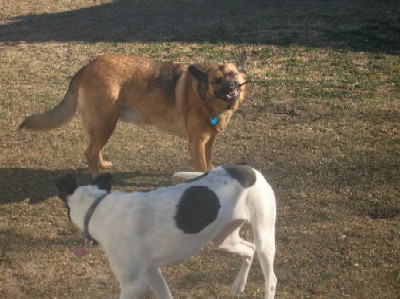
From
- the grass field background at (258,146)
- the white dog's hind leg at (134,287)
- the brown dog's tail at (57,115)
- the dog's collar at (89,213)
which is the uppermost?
the dog's collar at (89,213)

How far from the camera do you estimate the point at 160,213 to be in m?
4.48

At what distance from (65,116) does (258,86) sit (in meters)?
4.19

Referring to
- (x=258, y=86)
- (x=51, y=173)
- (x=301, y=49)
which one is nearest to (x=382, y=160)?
(x=258, y=86)

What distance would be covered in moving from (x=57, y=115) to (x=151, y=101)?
111 centimetres

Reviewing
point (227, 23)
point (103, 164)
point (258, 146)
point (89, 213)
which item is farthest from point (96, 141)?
point (227, 23)

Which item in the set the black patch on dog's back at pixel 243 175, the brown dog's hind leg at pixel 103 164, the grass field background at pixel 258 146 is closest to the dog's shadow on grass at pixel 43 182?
the grass field background at pixel 258 146

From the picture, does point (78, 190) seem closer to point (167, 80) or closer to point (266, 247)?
point (266, 247)

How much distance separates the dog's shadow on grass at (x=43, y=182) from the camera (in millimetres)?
7230

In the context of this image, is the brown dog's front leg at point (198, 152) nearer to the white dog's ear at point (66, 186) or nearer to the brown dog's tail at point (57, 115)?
the brown dog's tail at point (57, 115)

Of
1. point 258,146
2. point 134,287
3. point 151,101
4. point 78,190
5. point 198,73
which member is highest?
point 198,73

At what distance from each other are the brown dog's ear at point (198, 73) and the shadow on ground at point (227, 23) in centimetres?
710

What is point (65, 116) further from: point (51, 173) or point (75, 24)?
point (75, 24)

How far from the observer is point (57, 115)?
24.8ft

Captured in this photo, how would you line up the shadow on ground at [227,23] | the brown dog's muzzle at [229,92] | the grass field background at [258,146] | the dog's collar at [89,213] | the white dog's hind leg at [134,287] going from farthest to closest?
1. the shadow on ground at [227,23]
2. the brown dog's muzzle at [229,92]
3. the grass field background at [258,146]
4. the dog's collar at [89,213]
5. the white dog's hind leg at [134,287]
